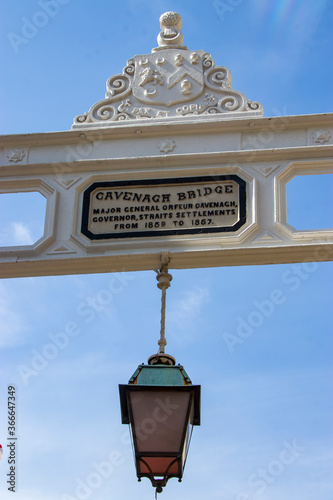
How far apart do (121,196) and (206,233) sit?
78 cm

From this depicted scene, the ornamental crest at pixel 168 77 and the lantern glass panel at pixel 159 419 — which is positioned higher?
the ornamental crest at pixel 168 77

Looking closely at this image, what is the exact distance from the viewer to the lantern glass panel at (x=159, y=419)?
505 centimetres

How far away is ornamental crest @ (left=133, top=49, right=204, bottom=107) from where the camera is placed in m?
7.50

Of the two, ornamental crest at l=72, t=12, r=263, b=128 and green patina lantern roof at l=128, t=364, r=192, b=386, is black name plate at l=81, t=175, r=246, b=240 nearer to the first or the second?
ornamental crest at l=72, t=12, r=263, b=128

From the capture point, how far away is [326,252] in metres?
6.58

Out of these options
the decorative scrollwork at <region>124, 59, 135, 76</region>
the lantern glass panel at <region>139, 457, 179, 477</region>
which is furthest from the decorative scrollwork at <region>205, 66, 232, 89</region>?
the lantern glass panel at <region>139, 457, 179, 477</region>

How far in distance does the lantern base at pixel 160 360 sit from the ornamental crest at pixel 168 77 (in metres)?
2.57

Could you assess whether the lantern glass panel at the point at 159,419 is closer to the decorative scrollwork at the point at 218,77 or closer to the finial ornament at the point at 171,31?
the decorative scrollwork at the point at 218,77

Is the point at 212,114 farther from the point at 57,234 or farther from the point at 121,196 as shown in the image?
the point at 57,234

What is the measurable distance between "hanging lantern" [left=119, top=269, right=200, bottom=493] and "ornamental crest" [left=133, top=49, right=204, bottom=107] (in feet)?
9.86

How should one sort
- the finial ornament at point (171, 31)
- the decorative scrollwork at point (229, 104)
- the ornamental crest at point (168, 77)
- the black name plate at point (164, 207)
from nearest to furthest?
the black name plate at point (164, 207) → the decorative scrollwork at point (229, 104) → the ornamental crest at point (168, 77) → the finial ornament at point (171, 31)

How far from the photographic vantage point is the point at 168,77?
25.0 feet

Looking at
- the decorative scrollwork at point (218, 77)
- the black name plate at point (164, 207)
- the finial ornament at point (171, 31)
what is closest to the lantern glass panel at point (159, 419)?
the black name plate at point (164, 207)

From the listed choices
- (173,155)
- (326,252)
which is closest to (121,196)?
(173,155)
